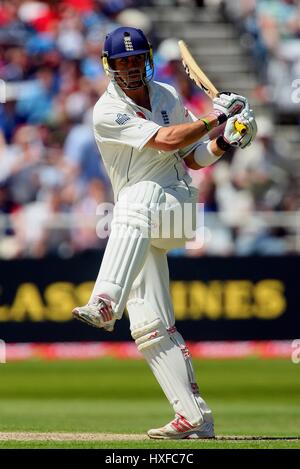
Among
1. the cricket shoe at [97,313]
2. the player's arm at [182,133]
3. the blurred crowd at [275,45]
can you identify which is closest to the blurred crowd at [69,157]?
the blurred crowd at [275,45]

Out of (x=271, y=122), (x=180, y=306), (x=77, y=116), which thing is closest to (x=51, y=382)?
(x=180, y=306)

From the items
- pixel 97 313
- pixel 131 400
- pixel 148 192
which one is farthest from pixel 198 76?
pixel 131 400

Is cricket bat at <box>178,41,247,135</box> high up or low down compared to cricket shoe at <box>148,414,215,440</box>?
up

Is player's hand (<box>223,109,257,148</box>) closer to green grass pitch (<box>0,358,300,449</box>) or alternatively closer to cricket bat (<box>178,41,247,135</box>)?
cricket bat (<box>178,41,247,135</box>)

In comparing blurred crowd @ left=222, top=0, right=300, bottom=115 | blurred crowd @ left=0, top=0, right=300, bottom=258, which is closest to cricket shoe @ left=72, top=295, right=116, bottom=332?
blurred crowd @ left=0, top=0, right=300, bottom=258

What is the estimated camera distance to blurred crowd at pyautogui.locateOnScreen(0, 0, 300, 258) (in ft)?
44.7

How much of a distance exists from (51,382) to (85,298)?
5.30 ft

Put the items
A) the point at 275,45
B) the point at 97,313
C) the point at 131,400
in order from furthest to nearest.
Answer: the point at 275,45 → the point at 131,400 → the point at 97,313

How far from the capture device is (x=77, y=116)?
14.6 metres

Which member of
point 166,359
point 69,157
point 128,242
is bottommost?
point 166,359

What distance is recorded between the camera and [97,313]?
6480mm

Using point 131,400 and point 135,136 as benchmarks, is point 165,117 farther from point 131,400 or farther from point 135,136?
point 131,400

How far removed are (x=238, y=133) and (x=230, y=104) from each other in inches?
6.3

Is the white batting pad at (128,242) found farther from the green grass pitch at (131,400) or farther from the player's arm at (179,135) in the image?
→ the green grass pitch at (131,400)
